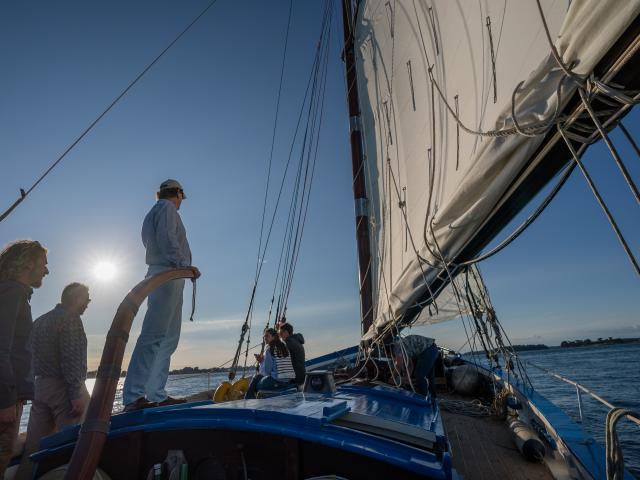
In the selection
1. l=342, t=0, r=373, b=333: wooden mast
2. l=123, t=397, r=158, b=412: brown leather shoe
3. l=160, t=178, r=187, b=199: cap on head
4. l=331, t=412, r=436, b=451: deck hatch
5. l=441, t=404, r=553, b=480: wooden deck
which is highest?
l=342, t=0, r=373, b=333: wooden mast

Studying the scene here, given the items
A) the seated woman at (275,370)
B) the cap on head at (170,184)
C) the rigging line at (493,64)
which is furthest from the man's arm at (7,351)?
the seated woman at (275,370)

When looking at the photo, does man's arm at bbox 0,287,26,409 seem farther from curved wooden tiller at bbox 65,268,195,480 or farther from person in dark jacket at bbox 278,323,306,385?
person in dark jacket at bbox 278,323,306,385

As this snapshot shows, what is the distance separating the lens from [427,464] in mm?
1655

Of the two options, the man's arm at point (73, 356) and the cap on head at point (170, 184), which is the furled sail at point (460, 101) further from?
the man's arm at point (73, 356)

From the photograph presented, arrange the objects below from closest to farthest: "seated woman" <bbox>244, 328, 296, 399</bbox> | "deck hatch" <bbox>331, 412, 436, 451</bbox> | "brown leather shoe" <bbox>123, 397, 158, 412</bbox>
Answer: "deck hatch" <bbox>331, 412, 436, 451</bbox>, "brown leather shoe" <bbox>123, 397, 158, 412</bbox>, "seated woman" <bbox>244, 328, 296, 399</bbox>

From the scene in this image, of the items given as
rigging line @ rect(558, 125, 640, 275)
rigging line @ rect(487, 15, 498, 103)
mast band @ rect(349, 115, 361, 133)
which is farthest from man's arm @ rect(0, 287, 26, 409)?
mast band @ rect(349, 115, 361, 133)

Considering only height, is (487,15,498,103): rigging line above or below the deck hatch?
above

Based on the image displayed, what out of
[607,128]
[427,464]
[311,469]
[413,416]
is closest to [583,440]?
[413,416]

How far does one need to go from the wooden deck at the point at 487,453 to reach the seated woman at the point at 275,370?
258cm

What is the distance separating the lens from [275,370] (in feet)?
20.7

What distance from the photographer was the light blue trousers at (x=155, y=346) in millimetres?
2727

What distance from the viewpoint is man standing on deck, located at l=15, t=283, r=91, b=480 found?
9.07ft

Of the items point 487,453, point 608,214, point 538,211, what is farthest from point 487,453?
point 608,214

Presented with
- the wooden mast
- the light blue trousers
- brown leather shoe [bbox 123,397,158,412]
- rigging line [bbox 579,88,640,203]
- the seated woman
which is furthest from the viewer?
the wooden mast
